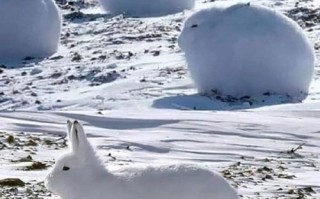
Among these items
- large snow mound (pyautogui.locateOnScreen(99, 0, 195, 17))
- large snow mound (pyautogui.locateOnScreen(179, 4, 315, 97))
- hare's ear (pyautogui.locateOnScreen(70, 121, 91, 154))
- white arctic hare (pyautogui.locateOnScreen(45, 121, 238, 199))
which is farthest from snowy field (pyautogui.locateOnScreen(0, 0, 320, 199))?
large snow mound (pyautogui.locateOnScreen(99, 0, 195, 17))

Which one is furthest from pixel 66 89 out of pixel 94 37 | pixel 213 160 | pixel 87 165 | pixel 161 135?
pixel 87 165

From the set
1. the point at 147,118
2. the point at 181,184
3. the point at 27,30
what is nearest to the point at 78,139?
the point at 181,184

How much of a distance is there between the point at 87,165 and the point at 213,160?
4024 millimetres

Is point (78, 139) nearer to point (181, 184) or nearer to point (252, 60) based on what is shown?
point (181, 184)

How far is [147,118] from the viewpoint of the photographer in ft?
35.7

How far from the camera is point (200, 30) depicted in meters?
15.4

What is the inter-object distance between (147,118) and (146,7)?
13068 millimetres

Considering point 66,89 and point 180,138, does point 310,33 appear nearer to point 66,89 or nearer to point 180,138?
point 66,89

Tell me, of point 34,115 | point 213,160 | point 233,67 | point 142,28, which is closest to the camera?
point 213,160

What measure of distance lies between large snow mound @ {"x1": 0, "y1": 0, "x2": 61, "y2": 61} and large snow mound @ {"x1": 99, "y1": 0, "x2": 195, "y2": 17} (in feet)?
13.8

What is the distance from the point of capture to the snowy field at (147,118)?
7902 millimetres

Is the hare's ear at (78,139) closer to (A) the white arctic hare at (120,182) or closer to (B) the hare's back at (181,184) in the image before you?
(A) the white arctic hare at (120,182)

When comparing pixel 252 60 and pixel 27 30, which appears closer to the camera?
pixel 252 60

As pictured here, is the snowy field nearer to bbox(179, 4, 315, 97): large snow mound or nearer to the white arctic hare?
bbox(179, 4, 315, 97): large snow mound
